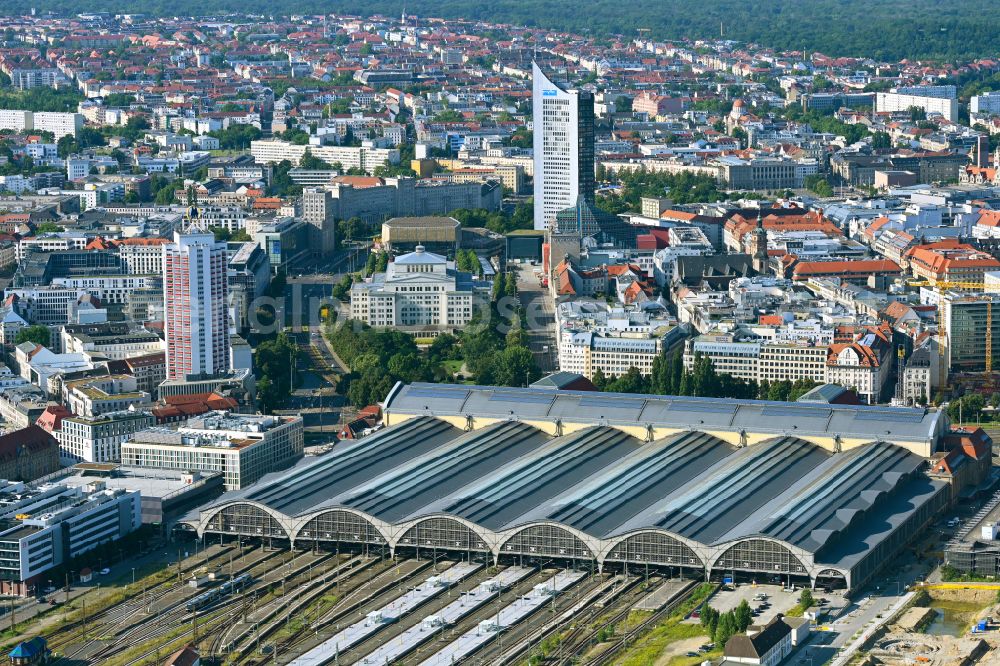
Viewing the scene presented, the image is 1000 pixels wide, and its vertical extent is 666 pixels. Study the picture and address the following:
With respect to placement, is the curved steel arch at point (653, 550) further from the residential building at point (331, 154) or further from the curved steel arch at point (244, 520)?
the residential building at point (331, 154)

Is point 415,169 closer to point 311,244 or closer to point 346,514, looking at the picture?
point 311,244

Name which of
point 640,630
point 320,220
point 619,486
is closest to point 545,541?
point 619,486

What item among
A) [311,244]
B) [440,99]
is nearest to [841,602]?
[311,244]

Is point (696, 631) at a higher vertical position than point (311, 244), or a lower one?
lower

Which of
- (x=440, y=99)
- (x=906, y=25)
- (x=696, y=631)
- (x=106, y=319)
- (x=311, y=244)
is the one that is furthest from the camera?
(x=906, y=25)

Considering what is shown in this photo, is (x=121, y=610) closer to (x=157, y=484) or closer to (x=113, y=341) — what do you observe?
(x=157, y=484)

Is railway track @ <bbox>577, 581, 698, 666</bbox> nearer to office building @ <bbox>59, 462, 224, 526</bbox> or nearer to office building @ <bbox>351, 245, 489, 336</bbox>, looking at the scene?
office building @ <bbox>59, 462, 224, 526</bbox>
